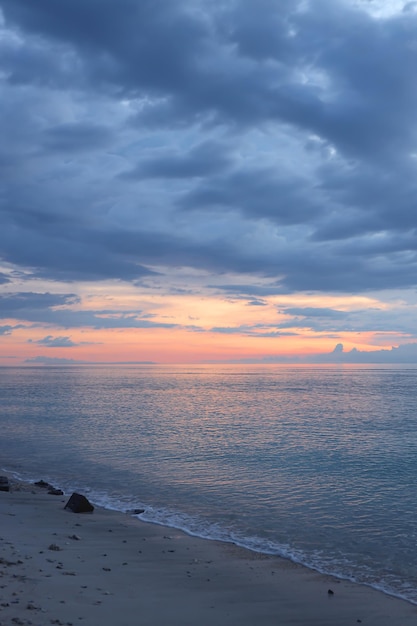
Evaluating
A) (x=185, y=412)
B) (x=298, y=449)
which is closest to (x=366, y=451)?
(x=298, y=449)

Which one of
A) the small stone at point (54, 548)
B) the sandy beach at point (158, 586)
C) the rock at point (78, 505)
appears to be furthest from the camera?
the rock at point (78, 505)

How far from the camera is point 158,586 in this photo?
11719 mm

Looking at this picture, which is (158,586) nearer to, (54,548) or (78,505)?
(54,548)

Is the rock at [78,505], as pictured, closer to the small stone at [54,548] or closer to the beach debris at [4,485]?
the beach debris at [4,485]

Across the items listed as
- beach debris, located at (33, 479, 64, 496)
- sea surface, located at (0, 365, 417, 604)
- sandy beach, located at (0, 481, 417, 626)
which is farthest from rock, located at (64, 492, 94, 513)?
beach debris, located at (33, 479, 64, 496)

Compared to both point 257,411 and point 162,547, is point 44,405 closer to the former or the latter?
point 257,411

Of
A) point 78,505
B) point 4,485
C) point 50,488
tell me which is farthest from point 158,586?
point 4,485

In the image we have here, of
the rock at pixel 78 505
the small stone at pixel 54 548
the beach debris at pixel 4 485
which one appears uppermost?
the small stone at pixel 54 548

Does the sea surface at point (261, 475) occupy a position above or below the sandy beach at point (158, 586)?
below

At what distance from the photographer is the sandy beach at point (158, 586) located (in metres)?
9.83

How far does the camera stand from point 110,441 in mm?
37531

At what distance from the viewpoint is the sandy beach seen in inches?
387

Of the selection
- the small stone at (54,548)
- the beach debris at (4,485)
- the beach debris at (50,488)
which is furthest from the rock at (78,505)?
the small stone at (54,548)

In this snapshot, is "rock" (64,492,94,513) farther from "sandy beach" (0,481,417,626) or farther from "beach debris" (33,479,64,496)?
"beach debris" (33,479,64,496)
